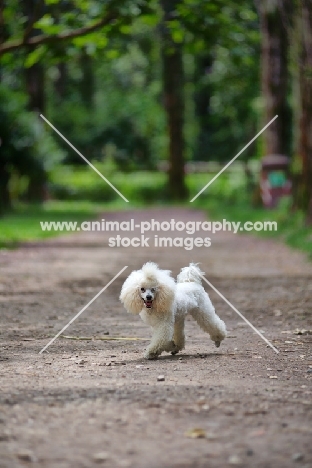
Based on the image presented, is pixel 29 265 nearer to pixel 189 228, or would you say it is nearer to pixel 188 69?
pixel 189 228

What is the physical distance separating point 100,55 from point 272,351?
11810 millimetres

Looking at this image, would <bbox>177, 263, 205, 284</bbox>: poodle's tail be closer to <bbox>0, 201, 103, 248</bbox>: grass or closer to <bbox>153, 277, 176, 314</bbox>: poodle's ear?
<bbox>153, 277, 176, 314</bbox>: poodle's ear

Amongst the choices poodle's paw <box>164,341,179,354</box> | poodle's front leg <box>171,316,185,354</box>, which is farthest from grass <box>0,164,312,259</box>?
poodle's paw <box>164,341,179,354</box>

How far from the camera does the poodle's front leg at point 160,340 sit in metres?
7.61

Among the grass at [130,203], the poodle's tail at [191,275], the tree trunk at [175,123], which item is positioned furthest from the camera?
the tree trunk at [175,123]

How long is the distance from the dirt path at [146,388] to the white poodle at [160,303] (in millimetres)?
144

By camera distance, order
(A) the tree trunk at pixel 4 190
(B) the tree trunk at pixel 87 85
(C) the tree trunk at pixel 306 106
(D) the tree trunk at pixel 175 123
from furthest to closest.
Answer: (B) the tree trunk at pixel 87 85 → (D) the tree trunk at pixel 175 123 → (A) the tree trunk at pixel 4 190 → (C) the tree trunk at pixel 306 106

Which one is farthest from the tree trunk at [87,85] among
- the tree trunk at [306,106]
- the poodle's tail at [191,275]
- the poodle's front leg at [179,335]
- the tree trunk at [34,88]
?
the poodle's front leg at [179,335]

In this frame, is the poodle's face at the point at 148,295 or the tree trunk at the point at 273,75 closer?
the poodle's face at the point at 148,295

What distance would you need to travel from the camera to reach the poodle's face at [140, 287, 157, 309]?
7469mm

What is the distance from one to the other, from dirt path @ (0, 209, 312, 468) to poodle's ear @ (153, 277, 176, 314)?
39 centimetres

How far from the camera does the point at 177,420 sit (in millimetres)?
5551

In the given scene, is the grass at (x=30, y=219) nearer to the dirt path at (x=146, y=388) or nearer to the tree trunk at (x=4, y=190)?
the tree trunk at (x=4, y=190)

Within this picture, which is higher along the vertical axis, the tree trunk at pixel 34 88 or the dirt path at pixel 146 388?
the tree trunk at pixel 34 88
